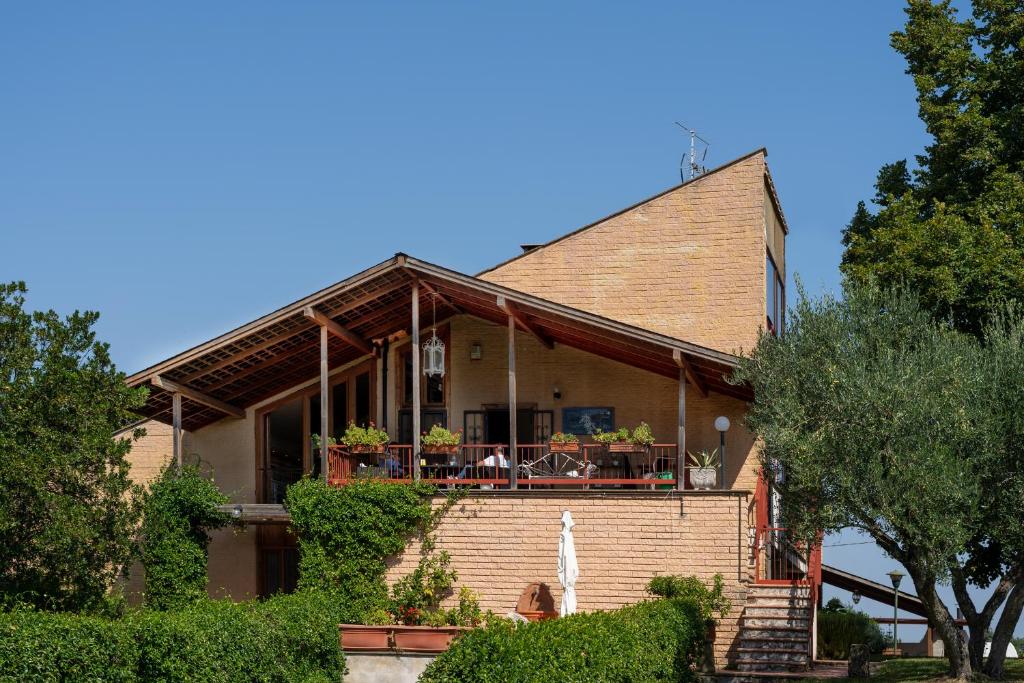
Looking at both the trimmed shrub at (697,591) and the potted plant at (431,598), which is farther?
the potted plant at (431,598)

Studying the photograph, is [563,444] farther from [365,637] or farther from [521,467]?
[365,637]

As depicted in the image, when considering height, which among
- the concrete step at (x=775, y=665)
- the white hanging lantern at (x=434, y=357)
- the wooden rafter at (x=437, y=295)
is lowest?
the concrete step at (x=775, y=665)

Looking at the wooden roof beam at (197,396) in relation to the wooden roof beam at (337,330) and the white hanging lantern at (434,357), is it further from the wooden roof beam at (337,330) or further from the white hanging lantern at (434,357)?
the white hanging lantern at (434,357)

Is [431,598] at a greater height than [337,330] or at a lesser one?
lesser

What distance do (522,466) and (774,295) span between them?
706cm

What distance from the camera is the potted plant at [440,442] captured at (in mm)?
23156

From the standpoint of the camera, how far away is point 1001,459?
60.0ft

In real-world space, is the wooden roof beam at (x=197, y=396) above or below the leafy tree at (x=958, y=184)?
below

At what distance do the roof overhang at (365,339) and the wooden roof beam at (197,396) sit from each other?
2 cm

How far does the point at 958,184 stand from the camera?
2705 centimetres

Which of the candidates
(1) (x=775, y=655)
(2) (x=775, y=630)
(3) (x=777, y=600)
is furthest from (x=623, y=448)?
(1) (x=775, y=655)

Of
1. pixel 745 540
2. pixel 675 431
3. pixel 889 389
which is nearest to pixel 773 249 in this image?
pixel 675 431

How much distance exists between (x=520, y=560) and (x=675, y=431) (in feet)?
13.2

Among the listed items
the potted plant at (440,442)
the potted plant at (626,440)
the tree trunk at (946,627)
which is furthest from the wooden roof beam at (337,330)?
the tree trunk at (946,627)
